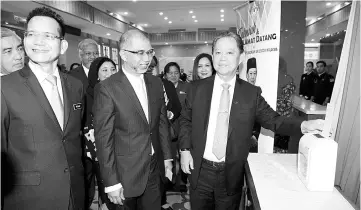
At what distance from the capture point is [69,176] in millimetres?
1332

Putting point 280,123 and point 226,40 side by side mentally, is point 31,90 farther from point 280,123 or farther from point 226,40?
point 280,123

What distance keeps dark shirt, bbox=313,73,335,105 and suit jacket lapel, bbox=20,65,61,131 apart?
7093 millimetres

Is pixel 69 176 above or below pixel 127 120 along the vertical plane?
below

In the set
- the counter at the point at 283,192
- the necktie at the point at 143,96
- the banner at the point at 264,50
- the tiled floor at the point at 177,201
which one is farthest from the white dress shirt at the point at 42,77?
the banner at the point at 264,50

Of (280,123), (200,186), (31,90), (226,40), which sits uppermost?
(226,40)

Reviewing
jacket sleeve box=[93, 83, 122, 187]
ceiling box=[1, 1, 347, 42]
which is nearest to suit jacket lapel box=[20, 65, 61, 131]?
jacket sleeve box=[93, 83, 122, 187]

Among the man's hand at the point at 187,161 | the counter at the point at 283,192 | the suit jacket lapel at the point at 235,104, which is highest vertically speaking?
the suit jacket lapel at the point at 235,104

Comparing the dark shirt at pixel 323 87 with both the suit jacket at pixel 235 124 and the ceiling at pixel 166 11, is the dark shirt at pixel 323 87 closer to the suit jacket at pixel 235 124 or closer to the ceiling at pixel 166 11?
the ceiling at pixel 166 11

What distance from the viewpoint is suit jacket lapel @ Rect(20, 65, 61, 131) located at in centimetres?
123

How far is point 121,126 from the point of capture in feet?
5.24

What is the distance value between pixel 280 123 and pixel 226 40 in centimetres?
67

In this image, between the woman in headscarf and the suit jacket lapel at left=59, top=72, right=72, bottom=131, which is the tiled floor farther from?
the suit jacket lapel at left=59, top=72, right=72, bottom=131

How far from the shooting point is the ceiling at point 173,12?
840 centimetres

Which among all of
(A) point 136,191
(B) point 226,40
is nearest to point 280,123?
(B) point 226,40
